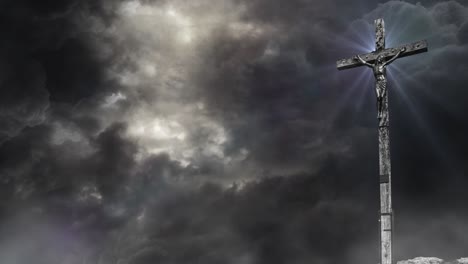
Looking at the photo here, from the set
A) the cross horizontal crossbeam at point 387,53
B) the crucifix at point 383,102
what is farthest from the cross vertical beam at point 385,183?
the cross horizontal crossbeam at point 387,53

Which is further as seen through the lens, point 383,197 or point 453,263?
point 453,263

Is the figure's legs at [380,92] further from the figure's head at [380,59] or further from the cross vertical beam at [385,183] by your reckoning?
the figure's head at [380,59]

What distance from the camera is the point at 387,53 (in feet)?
57.3

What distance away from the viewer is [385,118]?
16562 mm

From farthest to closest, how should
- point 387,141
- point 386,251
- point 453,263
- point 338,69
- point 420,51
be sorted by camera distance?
point 453,263
point 338,69
point 420,51
point 387,141
point 386,251

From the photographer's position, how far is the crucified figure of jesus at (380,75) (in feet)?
55.3

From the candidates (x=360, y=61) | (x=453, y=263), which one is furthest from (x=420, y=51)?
(x=453, y=263)

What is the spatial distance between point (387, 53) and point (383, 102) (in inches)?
78.5

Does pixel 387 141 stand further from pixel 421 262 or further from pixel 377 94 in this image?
pixel 421 262

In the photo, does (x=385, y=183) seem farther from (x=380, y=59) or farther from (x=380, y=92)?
(x=380, y=59)

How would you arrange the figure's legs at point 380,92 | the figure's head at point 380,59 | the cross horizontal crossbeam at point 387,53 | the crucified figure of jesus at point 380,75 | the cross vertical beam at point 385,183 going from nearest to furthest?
the cross vertical beam at point 385,183, the figure's legs at point 380,92, the crucified figure of jesus at point 380,75, the cross horizontal crossbeam at point 387,53, the figure's head at point 380,59

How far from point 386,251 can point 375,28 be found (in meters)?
8.21

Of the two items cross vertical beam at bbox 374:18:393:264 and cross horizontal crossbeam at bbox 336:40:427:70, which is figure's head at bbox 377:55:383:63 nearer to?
cross horizontal crossbeam at bbox 336:40:427:70

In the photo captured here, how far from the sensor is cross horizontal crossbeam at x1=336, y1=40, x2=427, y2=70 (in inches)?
670
